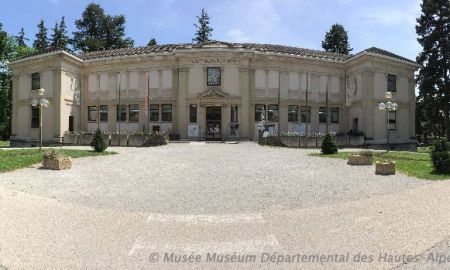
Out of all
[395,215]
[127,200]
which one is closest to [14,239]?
[127,200]

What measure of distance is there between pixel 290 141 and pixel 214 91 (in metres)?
10.6

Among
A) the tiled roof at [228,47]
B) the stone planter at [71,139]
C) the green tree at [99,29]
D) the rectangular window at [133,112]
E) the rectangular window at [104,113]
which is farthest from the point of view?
the green tree at [99,29]

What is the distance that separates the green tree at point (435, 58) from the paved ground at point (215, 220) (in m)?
37.7

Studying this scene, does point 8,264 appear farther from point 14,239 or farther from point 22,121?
point 22,121

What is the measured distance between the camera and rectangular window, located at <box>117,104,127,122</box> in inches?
1570

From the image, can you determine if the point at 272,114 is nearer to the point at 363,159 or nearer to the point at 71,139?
the point at 71,139

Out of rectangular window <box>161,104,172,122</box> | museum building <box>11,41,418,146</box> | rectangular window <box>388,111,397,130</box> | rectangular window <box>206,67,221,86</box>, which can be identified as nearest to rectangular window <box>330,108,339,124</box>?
museum building <box>11,41,418,146</box>

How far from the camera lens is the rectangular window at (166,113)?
38.4m

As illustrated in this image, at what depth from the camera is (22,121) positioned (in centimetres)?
4150

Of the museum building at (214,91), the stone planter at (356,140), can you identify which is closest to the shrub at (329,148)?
the stone planter at (356,140)

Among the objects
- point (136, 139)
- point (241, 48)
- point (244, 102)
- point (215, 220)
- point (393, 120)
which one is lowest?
point (215, 220)

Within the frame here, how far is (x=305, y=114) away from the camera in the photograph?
3981 cm

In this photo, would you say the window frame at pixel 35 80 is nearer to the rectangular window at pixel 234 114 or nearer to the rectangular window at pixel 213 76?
the rectangular window at pixel 213 76

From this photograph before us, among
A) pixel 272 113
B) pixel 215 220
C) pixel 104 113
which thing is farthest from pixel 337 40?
pixel 215 220
